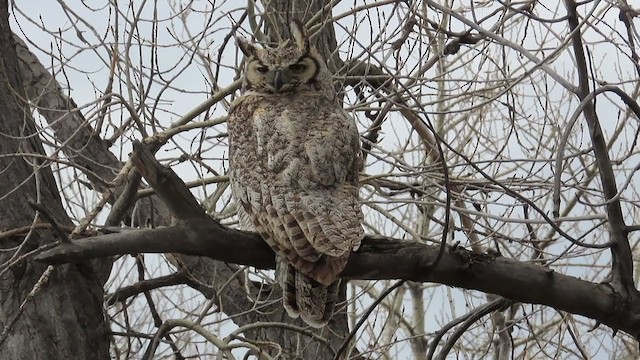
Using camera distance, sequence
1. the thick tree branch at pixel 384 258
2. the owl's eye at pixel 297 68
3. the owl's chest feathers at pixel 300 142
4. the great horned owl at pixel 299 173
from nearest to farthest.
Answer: the thick tree branch at pixel 384 258
the great horned owl at pixel 299 173
the owl's chest feathers at pixel 300 142
the owl's eye at pixel 297 68

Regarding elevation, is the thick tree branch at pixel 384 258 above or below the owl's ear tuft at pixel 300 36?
below

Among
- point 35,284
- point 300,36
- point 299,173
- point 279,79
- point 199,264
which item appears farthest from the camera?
point 199,264

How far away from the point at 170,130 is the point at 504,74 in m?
2.42

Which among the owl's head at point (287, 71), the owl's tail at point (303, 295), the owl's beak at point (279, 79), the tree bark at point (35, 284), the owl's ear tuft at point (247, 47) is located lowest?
the owl's tail at point (303, 295)

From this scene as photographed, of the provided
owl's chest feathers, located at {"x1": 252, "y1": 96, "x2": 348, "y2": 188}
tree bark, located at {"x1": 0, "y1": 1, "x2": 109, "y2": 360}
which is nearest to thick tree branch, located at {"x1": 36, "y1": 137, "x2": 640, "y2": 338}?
owl's chest feathers, located at {"x1": 252, "y1": 96, "x2": 348, "y2": 188}

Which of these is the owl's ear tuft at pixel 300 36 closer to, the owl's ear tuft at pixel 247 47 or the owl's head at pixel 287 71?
the owl's head at pixel 287 71

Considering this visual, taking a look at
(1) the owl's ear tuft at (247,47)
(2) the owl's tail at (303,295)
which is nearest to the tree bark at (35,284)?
(1) the owl's ear tuft at (247,47)

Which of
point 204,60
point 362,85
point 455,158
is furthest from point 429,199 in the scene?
point 204,60

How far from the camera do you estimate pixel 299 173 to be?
3.91 m

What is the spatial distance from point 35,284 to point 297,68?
192 cm

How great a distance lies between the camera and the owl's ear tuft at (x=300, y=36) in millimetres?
4988

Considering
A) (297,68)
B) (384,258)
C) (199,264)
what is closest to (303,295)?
(384,258)

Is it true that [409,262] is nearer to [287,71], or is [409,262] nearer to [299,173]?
[299,173]

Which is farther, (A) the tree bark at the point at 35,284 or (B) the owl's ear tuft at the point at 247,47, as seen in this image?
(B) the owl's ear tuft at the point at 247,47
